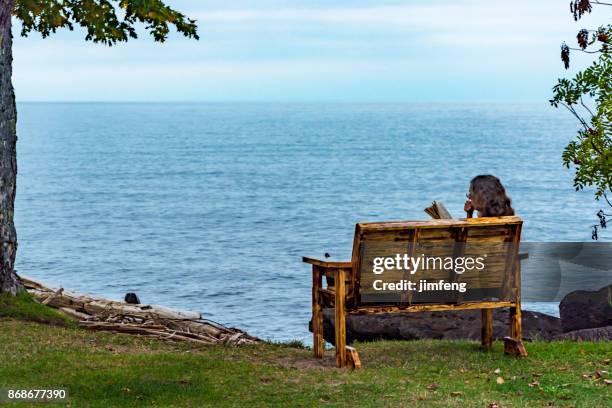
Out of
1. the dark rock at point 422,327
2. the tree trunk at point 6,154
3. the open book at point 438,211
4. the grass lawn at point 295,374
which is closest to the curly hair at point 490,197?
the open book at point 438,211

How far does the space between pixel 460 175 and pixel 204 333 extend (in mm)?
84175

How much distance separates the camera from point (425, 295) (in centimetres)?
1216

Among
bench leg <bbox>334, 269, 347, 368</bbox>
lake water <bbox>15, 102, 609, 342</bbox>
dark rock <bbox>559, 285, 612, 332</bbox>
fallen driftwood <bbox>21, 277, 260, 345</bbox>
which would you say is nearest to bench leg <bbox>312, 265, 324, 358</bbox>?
bench leg <bbox>334, 269, 347, 368</bbox>

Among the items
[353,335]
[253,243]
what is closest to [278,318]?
[353,335]

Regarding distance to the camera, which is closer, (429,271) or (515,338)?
(429,271)

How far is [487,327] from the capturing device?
13.1 meters

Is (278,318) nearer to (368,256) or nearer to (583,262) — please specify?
(583,262)

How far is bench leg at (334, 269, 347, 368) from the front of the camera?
39.2ft

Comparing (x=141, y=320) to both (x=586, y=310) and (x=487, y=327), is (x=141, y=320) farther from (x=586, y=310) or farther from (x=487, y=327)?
(x=586, y=310)

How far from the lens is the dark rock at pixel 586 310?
725 inches

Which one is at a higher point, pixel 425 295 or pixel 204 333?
pixel 425 295

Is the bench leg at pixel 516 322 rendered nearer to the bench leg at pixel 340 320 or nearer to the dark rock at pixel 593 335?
the bench leg at pixel 340 320

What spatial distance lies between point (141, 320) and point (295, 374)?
5194 mm

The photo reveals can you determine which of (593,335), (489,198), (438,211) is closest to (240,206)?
Result: (593,335)
